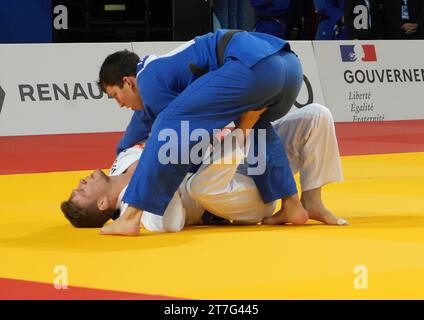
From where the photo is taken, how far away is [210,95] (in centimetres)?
589

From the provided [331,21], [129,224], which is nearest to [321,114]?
[129,224]

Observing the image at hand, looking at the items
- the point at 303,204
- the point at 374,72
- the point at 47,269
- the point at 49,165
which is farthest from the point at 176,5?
the point at 47,269

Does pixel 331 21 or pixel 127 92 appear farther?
pixel 331 21

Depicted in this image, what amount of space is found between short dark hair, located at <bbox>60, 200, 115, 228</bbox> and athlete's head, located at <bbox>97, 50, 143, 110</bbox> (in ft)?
2.14

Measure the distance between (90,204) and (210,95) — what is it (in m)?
0.99

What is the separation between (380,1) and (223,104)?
1027 cm

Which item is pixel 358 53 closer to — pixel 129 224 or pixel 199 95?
pixel 199 95

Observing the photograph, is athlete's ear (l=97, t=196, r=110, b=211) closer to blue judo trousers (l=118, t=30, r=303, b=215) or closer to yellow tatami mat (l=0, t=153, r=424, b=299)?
yellow tatami mat (l=0, t=153, r=424, b=299)

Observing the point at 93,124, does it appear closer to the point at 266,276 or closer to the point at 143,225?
the point at 143,225

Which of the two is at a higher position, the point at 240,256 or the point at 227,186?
the point at 227,186

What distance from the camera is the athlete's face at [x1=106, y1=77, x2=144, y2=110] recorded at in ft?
20.3

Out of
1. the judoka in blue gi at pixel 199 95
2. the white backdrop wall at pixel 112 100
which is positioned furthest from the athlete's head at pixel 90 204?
the white backdrop wall at pixel 112 100

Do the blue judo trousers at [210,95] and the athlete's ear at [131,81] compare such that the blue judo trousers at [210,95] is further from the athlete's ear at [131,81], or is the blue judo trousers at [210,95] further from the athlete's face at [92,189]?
the athlete's face at [92,189]

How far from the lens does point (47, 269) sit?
5035mm
